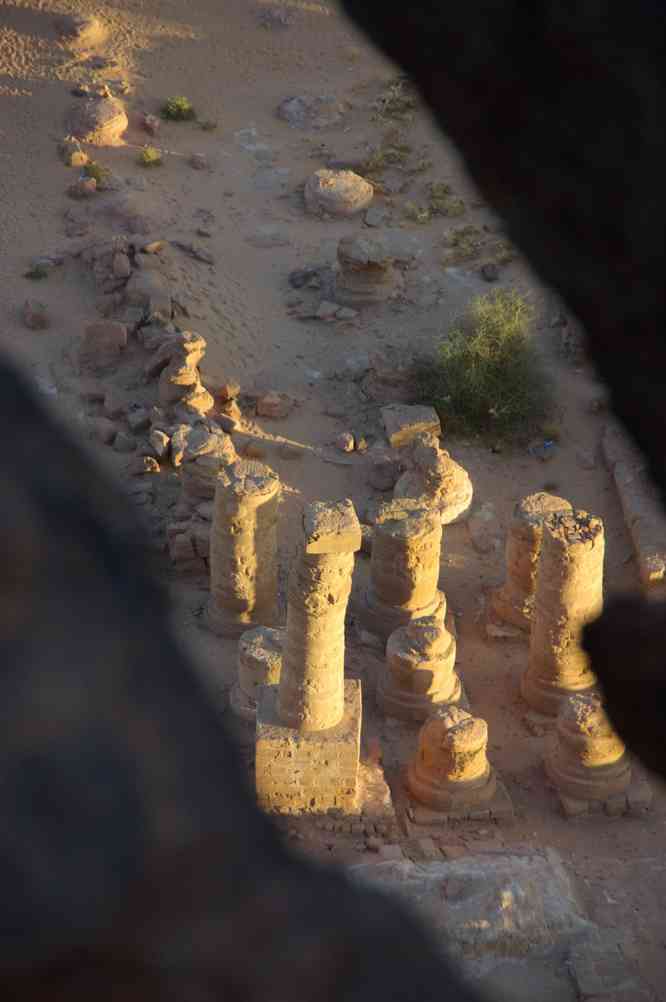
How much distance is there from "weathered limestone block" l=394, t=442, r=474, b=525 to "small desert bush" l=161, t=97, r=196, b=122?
1238 cm

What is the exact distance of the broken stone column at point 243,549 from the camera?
1482cm

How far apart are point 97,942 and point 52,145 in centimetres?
2515

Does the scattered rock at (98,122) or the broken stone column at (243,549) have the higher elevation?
the broken stone column at (243,549)

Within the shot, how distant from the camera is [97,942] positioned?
203 centimetres

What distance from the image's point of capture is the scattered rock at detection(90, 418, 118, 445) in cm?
1847

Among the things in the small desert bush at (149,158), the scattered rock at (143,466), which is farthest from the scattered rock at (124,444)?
the small desert bush at (149,158)

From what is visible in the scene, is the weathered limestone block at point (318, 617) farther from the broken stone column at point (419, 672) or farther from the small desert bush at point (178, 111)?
the small desert bush at point (178, 111)

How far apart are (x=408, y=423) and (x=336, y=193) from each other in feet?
24.1

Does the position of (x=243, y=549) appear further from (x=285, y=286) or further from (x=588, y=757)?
(x=285, y=286)

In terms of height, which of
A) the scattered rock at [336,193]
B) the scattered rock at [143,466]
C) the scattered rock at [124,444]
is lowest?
the scattered rock at [336,193]

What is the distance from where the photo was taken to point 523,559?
15.7m

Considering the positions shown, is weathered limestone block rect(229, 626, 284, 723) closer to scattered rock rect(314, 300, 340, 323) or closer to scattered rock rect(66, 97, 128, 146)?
scattered rock rect(314, 300, 340, 323)

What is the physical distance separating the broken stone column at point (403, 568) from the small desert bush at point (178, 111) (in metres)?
14.6

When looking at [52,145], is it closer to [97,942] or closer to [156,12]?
[156,12]
